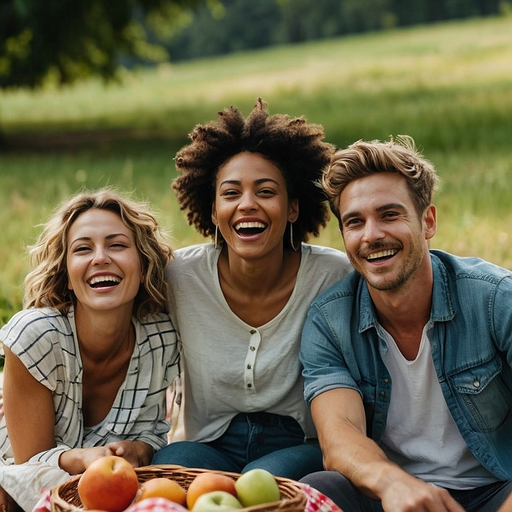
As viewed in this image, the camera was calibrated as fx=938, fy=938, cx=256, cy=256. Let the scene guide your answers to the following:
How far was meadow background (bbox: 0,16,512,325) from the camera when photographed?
7.89 metres

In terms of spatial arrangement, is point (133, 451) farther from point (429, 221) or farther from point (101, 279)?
point (429, 221)

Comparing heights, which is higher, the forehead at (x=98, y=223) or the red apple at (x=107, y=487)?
the forehead at (x=98, y=223)

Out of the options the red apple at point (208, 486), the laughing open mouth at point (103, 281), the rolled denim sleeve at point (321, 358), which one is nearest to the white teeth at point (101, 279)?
the laughing open mouth at point (103, 281)

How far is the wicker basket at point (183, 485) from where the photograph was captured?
2740mm

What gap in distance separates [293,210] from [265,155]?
29 cm

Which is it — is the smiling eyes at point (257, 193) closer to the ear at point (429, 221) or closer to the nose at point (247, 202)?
the nose at point (247, 202)

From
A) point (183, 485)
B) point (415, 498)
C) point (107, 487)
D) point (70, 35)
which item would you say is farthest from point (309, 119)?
point (107, 487)

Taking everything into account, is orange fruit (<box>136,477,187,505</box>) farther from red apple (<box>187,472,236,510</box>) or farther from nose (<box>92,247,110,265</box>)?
nose (<box>92,247,110,265</box>)

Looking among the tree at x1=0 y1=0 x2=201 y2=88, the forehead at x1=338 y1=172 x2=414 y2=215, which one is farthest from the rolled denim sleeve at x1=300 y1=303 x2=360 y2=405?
the tree at x1=0 y1=0 x2=201 y2=88

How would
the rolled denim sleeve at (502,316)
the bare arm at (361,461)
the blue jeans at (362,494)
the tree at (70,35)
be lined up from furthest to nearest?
the tree at (70,35)
the rolled denim sleeve at (502,316)
the blue jeans at (362,494)
the bare arm at (361,461)

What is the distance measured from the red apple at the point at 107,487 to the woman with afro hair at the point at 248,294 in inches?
31.5

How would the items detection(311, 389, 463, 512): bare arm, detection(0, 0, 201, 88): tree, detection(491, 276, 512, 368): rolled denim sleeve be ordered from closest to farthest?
detection(311, 389, 463, 512): bare arm < detection(491, 276, 512, 368): rolled denim sleeve < detection(0, 0, 201, 88): tree

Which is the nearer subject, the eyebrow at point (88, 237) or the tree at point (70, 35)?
the eyebrow at point (88, 237)

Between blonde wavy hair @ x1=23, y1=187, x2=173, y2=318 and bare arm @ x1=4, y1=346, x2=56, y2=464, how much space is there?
0.34 metres
